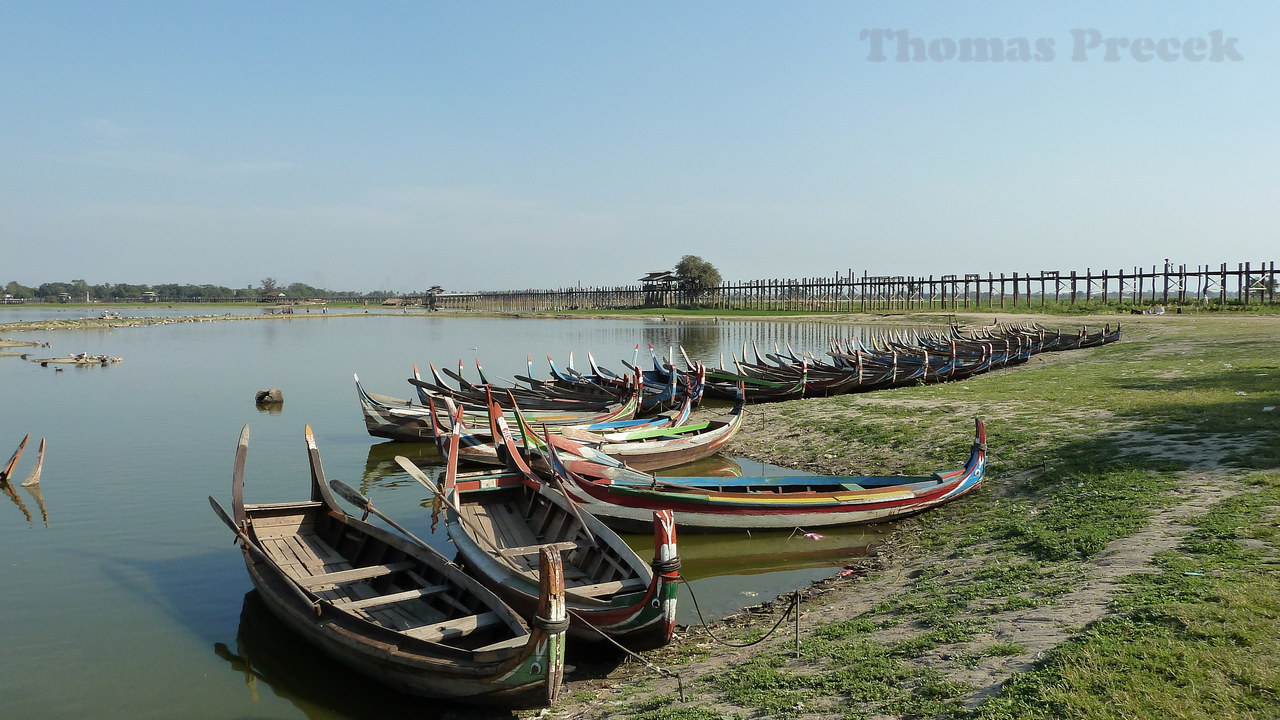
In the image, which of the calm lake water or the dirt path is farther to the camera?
the calm lake water

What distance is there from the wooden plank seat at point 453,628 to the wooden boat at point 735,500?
161 inches

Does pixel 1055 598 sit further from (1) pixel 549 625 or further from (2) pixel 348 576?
(2) pixel 348 576

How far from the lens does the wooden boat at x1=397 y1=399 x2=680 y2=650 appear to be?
696 centimetres

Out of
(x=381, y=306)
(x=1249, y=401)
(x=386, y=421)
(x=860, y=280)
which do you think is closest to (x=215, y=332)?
(x=386, y=421)

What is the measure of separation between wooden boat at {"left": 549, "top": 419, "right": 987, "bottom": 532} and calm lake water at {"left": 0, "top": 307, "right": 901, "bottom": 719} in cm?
37

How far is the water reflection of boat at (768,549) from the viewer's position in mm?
10234

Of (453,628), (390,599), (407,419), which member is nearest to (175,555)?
(390,599)

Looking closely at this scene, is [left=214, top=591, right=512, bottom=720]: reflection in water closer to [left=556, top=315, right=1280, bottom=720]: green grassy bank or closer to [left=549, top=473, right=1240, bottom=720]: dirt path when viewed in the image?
[left=549, top=473, right=1240, bottom=720]: dirt path

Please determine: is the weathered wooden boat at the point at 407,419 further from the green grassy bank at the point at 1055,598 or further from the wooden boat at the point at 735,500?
the wooden boat at the point at 735,500

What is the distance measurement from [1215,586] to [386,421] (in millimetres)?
16034

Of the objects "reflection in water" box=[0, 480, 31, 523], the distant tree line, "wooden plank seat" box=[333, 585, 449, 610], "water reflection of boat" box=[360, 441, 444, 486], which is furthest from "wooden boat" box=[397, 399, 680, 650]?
the distant tree line

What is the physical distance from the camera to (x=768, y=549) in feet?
35.3

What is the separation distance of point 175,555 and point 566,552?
6.28 metres

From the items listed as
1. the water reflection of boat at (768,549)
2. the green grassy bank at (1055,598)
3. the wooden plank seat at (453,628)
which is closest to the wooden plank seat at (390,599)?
the wooden plank seat at (453,628)
